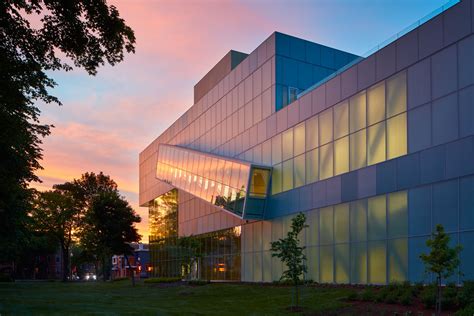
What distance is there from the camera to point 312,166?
103 ft

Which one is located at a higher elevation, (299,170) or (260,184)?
(299,170)

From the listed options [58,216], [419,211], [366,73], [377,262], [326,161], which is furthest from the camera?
[58,216]

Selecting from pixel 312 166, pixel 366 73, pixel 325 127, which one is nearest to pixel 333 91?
pixel 325 127

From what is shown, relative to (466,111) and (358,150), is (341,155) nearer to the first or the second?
(358,150)

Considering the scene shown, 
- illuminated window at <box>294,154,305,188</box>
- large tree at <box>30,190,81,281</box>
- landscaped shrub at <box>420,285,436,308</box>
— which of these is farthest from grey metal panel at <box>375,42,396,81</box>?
large tree at <box>30,190,81,281</box>

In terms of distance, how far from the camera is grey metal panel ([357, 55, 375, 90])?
87.1 feet

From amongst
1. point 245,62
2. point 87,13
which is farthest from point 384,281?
point 245,62

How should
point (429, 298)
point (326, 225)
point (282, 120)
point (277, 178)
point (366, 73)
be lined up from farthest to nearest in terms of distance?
point (277, 178)
point (282, 120)
point (326, 225)
point (366, 73)
point (429, 298)

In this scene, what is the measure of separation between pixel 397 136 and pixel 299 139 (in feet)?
29.8

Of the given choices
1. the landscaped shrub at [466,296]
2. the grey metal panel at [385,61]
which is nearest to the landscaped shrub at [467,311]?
the landscaped shrub at [466,296]

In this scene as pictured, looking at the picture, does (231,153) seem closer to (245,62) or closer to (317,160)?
(245,62)

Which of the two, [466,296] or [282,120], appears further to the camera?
[282,120]

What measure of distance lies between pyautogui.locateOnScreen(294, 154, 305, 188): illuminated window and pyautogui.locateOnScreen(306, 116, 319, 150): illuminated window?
3.57 feet

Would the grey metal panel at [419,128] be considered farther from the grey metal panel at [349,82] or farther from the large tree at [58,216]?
the large tree at [58,216]
